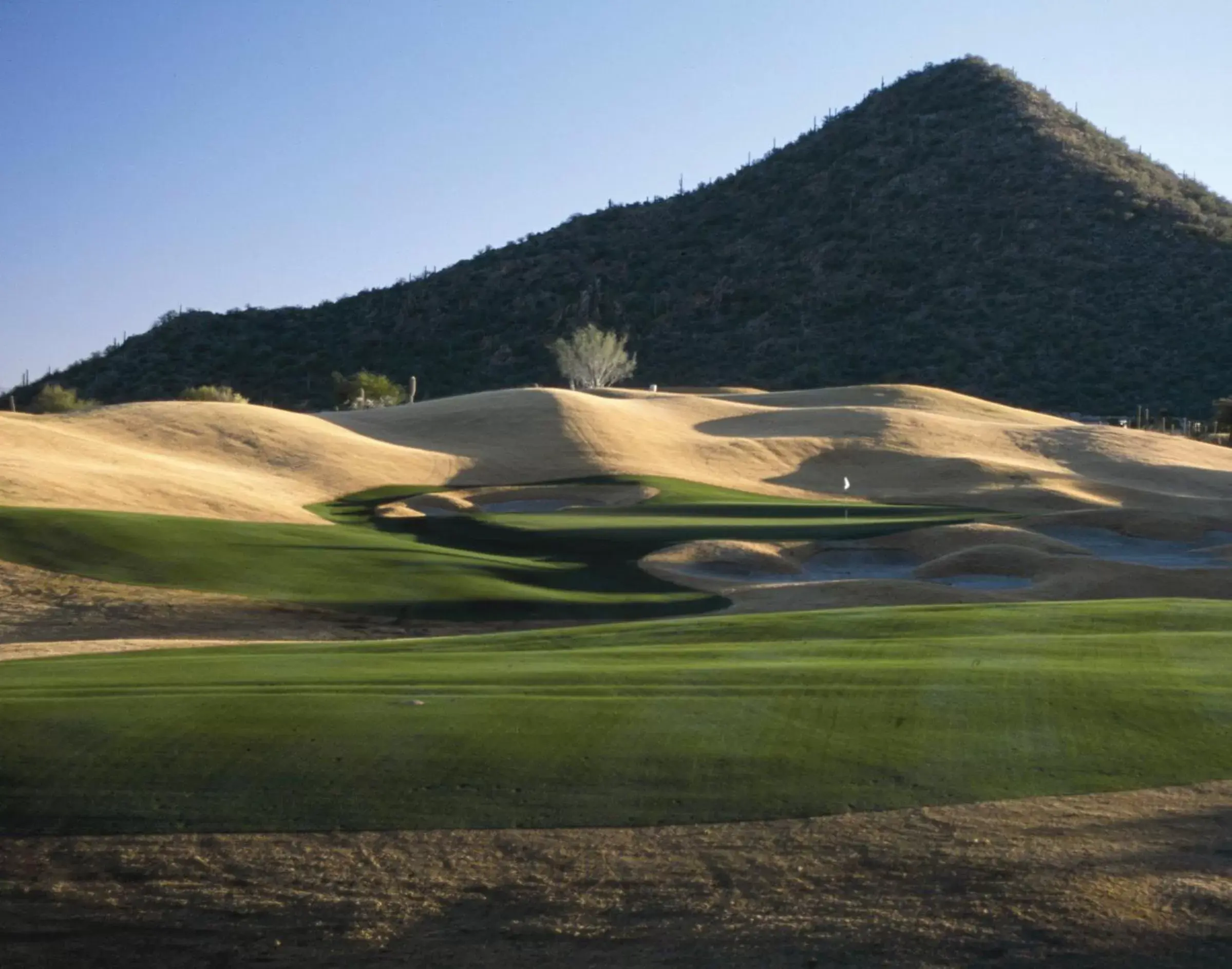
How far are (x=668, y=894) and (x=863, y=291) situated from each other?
84802 millimetres

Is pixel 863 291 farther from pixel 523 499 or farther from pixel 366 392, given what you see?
pixel 523 499

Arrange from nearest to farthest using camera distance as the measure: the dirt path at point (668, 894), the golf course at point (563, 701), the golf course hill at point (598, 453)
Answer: the dirt path at point (668, 894) < the golf course at point (563, 701) < the golf course hill at point (598, 453)

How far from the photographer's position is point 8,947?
25.0 feet

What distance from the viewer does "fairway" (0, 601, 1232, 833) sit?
29.6 ft

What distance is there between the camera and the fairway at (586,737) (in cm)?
902

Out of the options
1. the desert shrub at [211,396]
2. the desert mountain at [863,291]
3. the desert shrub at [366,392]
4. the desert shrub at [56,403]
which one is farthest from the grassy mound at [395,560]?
the desert mountain at [863,291]

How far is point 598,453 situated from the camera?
153 feet

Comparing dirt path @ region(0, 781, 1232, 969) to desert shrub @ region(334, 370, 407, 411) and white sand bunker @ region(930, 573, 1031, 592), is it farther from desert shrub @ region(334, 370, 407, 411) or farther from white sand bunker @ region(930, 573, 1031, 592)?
desert shrub @ region(334, 370, 407, 411)

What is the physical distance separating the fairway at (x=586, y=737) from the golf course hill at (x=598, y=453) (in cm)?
2139

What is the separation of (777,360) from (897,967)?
80898 millimetres

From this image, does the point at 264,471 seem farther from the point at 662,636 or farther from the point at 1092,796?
the point at 1092,796

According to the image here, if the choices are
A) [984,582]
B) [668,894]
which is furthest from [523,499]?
[668,894]

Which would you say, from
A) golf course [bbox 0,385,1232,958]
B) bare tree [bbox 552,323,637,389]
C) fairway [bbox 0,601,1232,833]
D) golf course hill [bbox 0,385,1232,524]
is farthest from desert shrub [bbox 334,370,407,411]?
fairway [bbox 0,601,1232,833]

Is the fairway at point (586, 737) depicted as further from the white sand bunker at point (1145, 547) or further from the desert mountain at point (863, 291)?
the desert mountain at point (863, 291)
